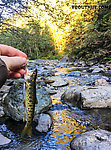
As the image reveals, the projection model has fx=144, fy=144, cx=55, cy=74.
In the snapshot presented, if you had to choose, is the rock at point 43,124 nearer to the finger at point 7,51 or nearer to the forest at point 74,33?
the finger at point 7,51

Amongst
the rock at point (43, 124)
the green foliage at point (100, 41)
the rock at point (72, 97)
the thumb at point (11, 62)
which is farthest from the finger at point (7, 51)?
the green foliage at point (100, 41)

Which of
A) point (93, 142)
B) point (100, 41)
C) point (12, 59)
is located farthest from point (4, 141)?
point (100, 41)

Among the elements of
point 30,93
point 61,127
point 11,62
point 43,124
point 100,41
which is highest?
point 11,62

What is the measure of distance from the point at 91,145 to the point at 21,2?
507 cm

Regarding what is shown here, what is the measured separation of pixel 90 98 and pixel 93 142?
1.67m

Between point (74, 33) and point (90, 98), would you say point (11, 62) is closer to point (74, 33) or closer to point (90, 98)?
point (90, 98)

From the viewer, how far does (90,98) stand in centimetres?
399

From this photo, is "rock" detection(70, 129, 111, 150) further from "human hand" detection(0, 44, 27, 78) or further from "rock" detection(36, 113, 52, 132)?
"human hand" detection(0, 44, 27, 78)

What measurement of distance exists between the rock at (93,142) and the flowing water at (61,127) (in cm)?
24

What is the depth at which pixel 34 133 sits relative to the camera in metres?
2.99

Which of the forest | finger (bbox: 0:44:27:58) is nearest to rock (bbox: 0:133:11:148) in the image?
finger (bbox: 0:44:27:58)

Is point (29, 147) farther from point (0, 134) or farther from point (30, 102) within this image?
point (30, 102)

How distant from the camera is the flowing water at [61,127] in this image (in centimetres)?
271

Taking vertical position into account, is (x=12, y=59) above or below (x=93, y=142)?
above
